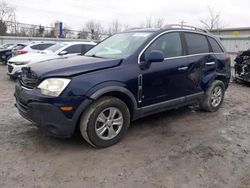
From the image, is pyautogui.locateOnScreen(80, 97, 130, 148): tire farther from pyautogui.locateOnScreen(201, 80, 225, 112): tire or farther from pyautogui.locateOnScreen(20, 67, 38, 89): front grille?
pyautogui.locateOnScreen(201, 80, 225, 112): tire

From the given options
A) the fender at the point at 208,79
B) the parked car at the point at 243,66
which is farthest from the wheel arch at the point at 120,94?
the parked car at the point at 243,66

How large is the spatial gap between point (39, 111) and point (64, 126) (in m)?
0.39

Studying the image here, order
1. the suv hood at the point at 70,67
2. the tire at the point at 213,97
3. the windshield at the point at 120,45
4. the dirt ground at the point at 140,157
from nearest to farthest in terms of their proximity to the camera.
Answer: the dirt ground at the point at 140,157 < the suv hood at the point at 70,67 < the windshield at the point at 120,45 < the tire at the point at 213,97

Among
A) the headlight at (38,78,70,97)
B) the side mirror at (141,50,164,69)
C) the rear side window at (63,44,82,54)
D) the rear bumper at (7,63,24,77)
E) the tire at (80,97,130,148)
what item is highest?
the rear side window at (63,44,82,54)

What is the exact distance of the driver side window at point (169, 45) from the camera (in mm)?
4203

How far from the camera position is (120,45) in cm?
438

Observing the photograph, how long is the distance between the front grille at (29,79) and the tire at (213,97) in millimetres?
3477

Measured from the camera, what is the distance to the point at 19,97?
371cm

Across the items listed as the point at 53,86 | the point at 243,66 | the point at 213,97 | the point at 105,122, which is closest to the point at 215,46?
the point at 213,97

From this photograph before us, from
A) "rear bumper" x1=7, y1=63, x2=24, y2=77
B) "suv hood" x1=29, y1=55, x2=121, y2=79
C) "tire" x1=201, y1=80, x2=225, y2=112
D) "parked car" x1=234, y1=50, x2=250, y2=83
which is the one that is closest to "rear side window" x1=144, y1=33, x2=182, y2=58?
"suv hood" x1=29, y1=55, x2=121, y2=79

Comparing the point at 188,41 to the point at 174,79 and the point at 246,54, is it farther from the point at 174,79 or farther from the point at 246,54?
the point at 246,54

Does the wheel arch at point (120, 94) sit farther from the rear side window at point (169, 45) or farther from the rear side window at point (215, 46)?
the rear side window at point (215, 46)

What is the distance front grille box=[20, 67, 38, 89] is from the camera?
348 centimetres

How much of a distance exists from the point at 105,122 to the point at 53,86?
0.90 m
